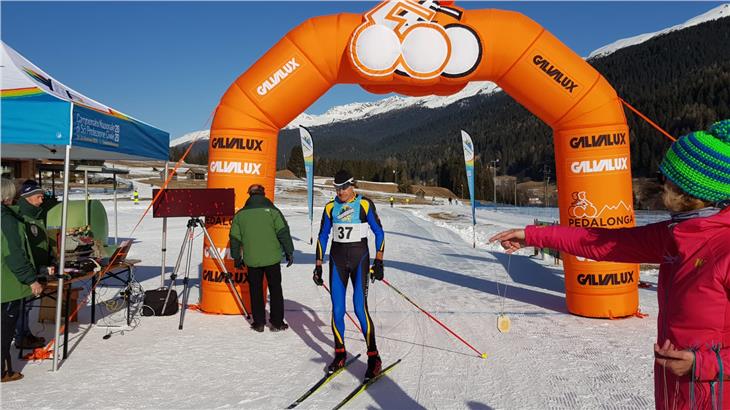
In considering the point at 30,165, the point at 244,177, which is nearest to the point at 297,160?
the point at 30,165

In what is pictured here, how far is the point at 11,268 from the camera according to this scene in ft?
14.2

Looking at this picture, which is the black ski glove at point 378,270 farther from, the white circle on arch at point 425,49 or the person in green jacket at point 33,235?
the person in green jacket at point 33,235

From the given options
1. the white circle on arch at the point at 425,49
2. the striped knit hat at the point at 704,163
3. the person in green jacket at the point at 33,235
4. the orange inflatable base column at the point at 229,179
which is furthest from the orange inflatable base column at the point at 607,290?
the person in green jacket at the point at 33,235

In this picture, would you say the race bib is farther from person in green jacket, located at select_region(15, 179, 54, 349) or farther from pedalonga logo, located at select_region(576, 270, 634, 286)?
pedalonga logo, located at select_region(576, 270, 634, 286)

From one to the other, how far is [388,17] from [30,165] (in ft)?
53.7

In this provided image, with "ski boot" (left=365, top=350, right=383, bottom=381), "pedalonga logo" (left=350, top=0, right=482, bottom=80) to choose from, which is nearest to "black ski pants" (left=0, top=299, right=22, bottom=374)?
"ski boot" (left=365, top=350, right=383, bottom=381)

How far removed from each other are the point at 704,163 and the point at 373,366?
12.5ft

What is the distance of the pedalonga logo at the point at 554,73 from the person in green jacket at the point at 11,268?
6.68 meters

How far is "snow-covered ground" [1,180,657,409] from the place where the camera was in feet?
14.3

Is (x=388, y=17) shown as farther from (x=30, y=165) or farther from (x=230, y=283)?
(x=30, y=165)

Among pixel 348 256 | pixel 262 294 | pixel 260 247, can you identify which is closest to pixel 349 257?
pixel 348 256

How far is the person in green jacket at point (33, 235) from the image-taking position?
4.96 metres

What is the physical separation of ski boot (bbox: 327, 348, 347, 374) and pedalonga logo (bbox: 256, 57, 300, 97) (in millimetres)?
4061

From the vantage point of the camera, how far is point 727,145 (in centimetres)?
167
